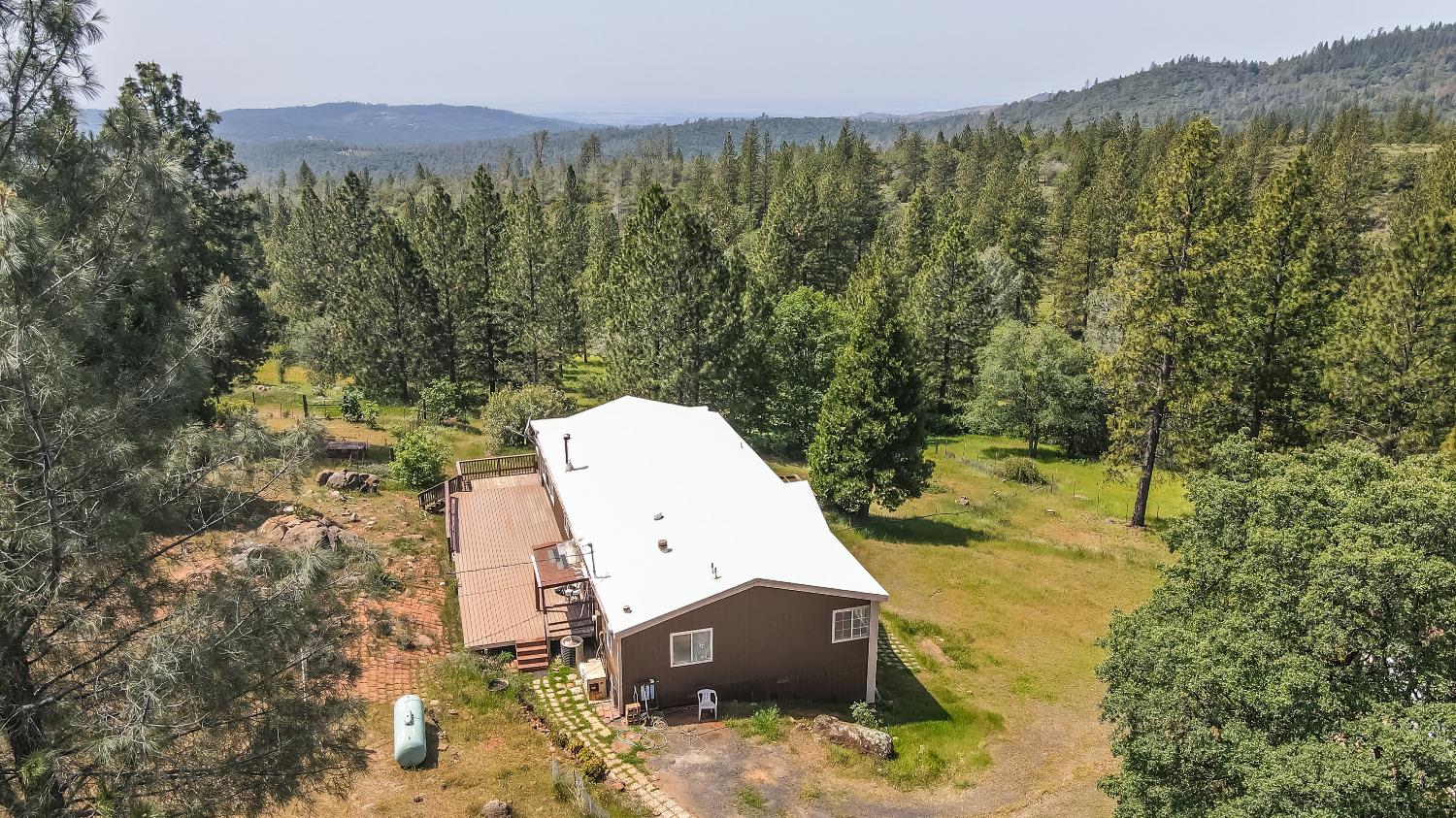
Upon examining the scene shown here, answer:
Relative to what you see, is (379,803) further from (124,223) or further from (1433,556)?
(1433,556)

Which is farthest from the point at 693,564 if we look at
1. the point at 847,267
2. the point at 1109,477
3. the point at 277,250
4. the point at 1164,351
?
the point at 277,250

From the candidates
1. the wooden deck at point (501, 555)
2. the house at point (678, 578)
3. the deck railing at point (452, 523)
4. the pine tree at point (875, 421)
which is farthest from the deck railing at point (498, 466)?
the pine tree at point (875, 421)

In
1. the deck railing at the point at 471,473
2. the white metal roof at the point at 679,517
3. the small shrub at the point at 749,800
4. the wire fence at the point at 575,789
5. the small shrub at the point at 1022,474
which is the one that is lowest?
the small shrub at the point at 1022,474

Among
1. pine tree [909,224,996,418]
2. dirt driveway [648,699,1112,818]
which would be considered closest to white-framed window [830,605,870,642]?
dirt driveway [648,699,1112,818]

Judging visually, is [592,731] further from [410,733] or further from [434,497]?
[434,497]

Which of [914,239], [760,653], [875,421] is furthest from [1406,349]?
[914,239]

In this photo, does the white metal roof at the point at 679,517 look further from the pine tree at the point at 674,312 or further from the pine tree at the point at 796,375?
the pine tree at the point at 796,375

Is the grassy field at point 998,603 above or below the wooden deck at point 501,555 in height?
below
